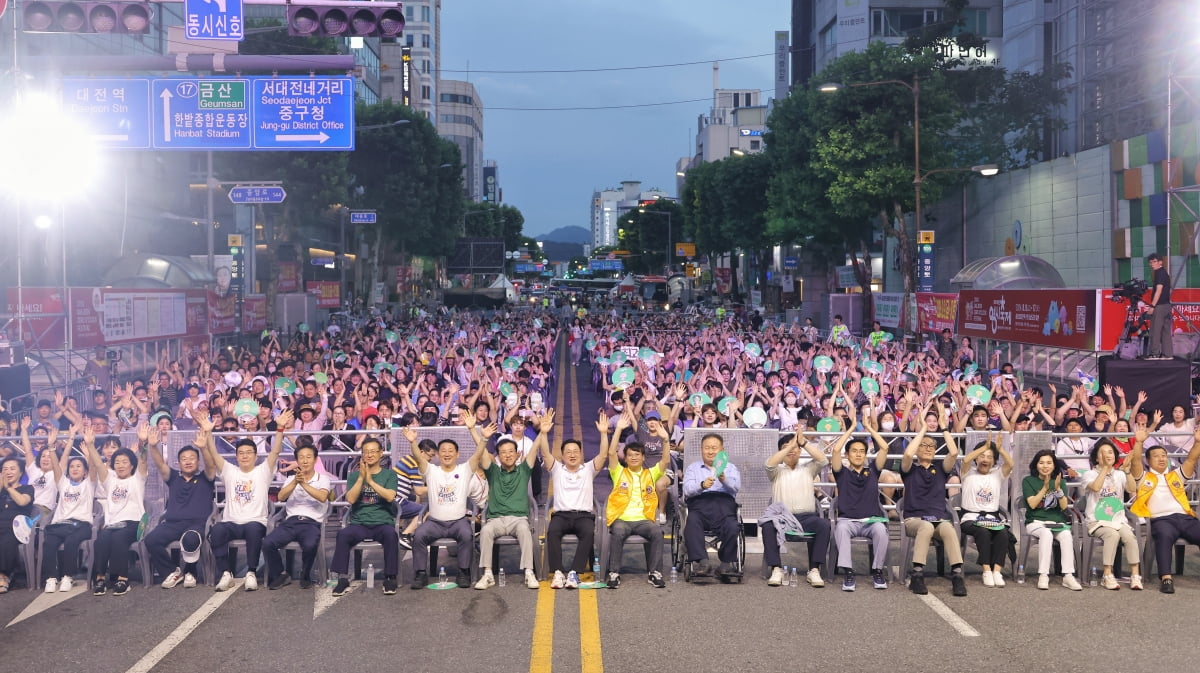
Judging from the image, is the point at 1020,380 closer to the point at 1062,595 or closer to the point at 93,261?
the point at 1062,595

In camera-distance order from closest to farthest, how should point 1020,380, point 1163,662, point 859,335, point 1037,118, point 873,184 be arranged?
1. point 1163,662
2. point 1020,380
3. point 859,335
4. point 873,184
5. point 1037,118

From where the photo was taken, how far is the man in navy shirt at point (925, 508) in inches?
392

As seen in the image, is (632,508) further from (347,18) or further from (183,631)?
(347,18)

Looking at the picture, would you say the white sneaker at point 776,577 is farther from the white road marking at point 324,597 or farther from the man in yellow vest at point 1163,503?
the white road marking at point 324,597

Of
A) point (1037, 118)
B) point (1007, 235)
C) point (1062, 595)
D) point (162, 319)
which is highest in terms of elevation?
point (1037, 118)

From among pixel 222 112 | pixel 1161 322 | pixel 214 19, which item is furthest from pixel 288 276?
pixel 1161 322

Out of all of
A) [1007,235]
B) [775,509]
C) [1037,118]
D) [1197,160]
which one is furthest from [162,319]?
[1037,118]

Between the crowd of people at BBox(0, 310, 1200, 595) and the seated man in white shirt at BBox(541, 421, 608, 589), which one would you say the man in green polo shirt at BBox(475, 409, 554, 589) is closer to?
the crowd of people at BBox(0, 310, 1200, 595)

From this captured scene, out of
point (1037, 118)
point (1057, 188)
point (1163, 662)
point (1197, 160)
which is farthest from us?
point (1037, 118)

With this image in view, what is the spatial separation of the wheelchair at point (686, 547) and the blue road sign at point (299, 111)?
13.0m

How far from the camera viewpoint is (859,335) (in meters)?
41.4

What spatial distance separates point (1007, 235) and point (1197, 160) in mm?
13198

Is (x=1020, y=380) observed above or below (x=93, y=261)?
below

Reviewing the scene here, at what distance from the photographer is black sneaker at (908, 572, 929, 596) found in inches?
387
